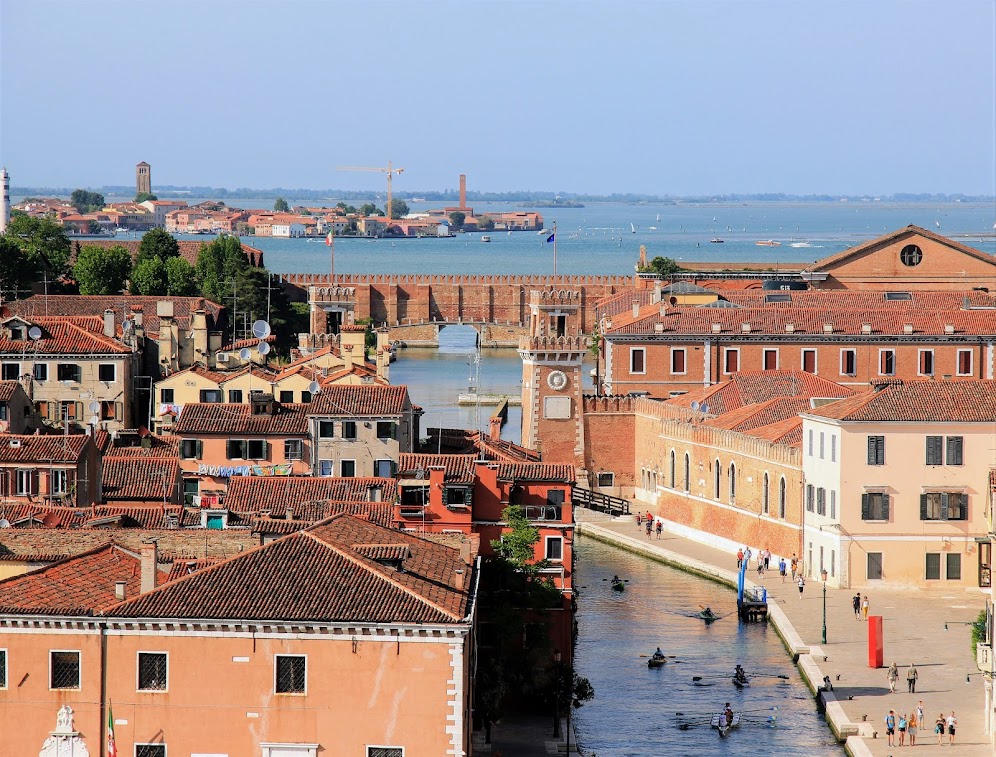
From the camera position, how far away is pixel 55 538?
24.0 meters

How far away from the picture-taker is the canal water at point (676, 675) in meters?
27.3

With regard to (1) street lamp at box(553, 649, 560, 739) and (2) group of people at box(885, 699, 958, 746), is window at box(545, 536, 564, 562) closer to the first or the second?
(1) street lamp at box(553, 649, 560, 739)

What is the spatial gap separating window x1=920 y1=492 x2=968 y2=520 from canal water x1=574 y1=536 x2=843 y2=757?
3.53m

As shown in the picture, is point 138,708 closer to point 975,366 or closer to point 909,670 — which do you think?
point 909,670

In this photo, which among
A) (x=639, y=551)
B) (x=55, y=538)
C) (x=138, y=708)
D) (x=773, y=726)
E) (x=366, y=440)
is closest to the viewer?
(x=138, y=708)

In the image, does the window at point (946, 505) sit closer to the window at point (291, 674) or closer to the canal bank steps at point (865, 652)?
the canal bank steps at point (865, 652)

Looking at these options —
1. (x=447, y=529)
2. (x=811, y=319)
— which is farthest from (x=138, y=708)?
(x=811, y=319)

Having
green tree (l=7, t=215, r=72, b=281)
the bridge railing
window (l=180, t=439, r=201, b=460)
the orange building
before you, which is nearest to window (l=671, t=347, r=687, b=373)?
the bridge railing

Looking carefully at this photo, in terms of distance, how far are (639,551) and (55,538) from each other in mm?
19493

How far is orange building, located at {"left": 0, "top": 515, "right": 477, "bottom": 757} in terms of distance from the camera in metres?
19.0

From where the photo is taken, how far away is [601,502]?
1832 inches

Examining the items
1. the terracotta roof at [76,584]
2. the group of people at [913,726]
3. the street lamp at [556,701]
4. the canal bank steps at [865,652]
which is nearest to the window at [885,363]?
the canal bank steps at [865,652]

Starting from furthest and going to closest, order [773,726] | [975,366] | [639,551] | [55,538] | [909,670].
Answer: [975,366]
[639,551]
[909,670]
[773,726]
[55,538]

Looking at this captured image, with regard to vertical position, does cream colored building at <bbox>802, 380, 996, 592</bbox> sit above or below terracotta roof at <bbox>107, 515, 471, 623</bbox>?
below
